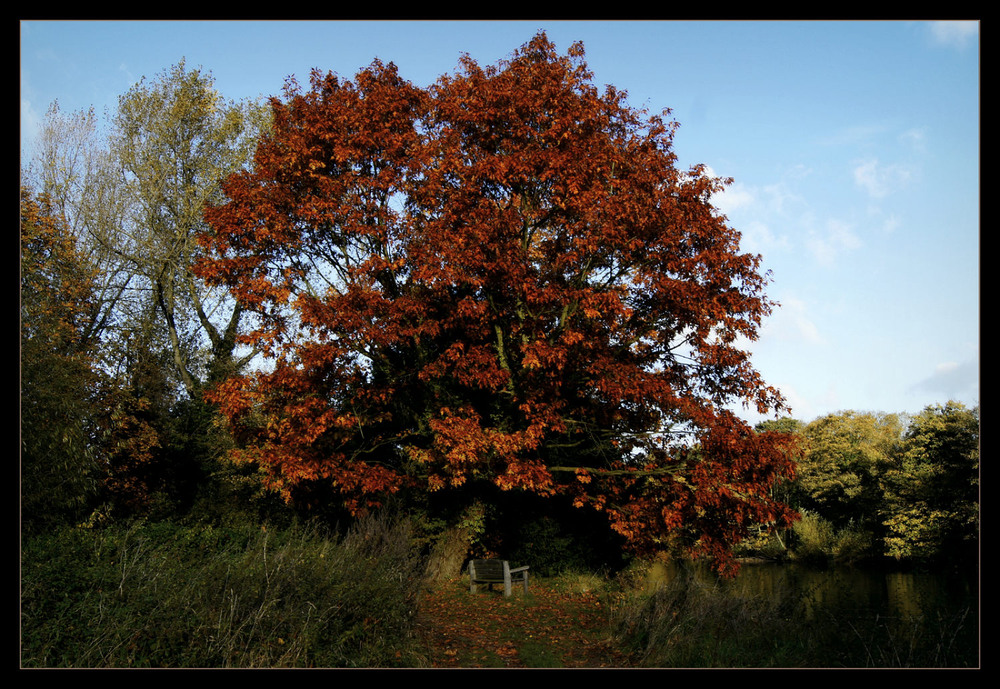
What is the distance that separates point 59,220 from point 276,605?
1528 centimetres

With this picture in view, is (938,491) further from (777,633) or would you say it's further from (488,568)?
(777,633)

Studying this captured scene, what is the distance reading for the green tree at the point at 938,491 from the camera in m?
22.9

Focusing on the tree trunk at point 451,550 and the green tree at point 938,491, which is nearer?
the tree trunk at point 451,550

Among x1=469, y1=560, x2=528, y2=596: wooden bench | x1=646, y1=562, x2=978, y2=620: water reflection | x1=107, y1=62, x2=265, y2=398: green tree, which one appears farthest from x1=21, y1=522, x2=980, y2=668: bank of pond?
x1=107, y1=62, x2=265, y2=398: green tree

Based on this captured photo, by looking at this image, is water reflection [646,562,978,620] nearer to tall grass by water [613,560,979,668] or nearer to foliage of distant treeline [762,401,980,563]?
tall grass by water [613,560,979,668]

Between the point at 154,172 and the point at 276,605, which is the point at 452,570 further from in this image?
the point at 154,172

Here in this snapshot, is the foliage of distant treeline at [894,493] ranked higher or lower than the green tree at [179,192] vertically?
lower

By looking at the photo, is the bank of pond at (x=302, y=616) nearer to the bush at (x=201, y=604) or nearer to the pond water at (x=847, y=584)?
the bush at (x=201, y=604)

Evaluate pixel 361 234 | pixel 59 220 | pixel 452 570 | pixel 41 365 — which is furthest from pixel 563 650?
pixel 59 220

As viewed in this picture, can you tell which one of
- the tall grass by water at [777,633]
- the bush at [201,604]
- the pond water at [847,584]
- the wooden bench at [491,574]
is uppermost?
the bush at [201,604]

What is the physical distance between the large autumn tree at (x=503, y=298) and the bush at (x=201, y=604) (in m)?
3.03

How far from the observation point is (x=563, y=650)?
9039 mm

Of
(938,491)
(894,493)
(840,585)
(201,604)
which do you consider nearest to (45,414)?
(201,604)

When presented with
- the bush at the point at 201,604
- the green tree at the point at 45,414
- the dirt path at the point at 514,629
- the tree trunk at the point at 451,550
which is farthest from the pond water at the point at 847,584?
the green tree at the point at 45,414
